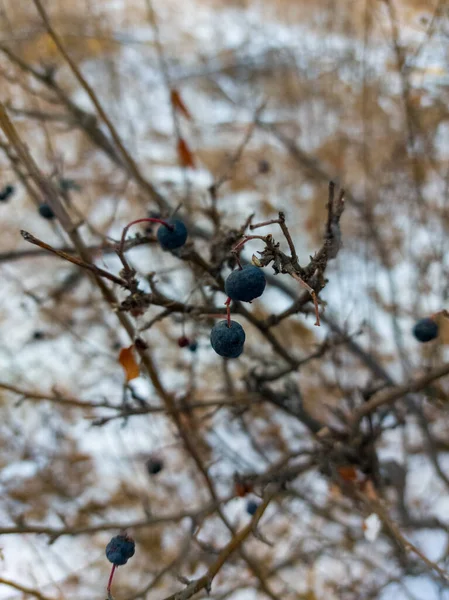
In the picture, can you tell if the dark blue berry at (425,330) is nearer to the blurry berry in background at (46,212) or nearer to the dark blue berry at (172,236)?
the dark blue berry at (172,236)

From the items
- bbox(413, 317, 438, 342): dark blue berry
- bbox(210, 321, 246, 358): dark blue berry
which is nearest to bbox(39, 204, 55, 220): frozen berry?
bbox(210, 321, 246, 358): dark blue berry

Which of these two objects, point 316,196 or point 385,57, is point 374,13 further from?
point 316,196

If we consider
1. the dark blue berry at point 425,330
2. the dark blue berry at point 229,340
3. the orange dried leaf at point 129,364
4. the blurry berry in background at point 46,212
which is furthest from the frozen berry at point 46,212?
the dark blue berry at point 425,330

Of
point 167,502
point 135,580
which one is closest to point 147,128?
point 167,502

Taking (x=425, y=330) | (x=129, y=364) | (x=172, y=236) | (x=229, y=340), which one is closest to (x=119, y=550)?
(x=129, y=364)

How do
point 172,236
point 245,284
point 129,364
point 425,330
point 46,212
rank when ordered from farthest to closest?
1. point 46,212
2. point 425,330
3. point 129,364
4. point 172,236
5. point 245,284

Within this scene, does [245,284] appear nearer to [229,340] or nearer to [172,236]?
[229,340]

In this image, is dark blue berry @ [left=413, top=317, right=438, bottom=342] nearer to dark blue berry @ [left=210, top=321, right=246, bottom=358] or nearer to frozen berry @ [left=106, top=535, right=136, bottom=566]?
dark blue berry @ [left=210, top=321, right=246, bottom=358]
